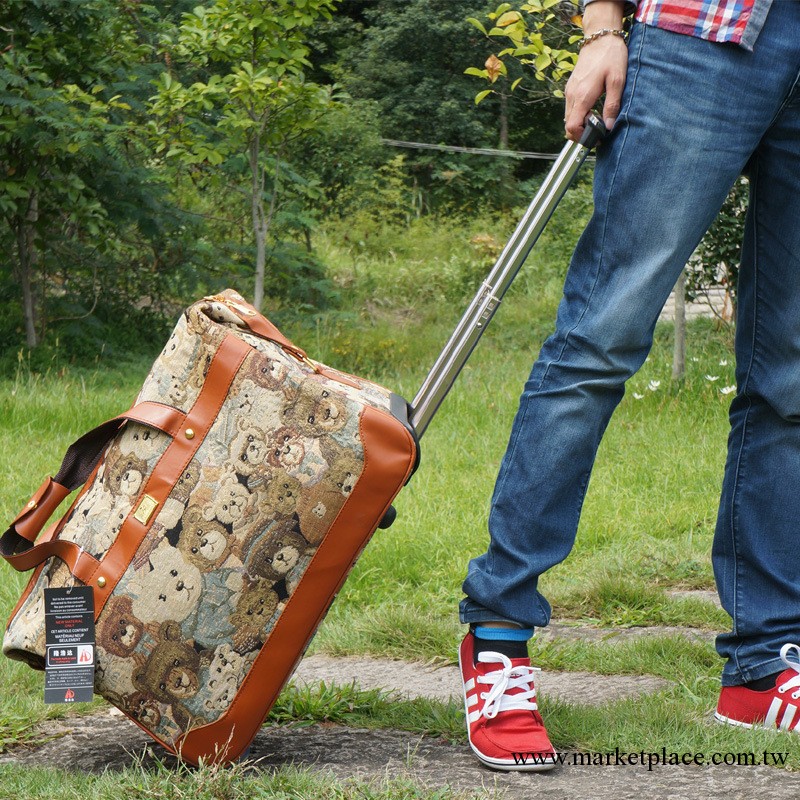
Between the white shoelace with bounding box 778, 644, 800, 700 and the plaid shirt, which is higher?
the plaid shirt

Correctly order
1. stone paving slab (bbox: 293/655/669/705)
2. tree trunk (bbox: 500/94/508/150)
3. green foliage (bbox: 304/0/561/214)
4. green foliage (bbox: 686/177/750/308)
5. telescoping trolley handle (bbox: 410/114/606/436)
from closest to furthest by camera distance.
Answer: telescoping trolley handle (bbox: 410/114/606/436) → stone paving slab (bbox: 293/655/669/705) → green foliage (bbox: 686/177/750/308) → green foliage (bbox: 304/0/561/214) → tree trunk (bbox: 500/94/508/150)

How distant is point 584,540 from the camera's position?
11.5ft

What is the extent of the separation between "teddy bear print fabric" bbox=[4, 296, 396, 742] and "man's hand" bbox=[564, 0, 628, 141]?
24.4 inches

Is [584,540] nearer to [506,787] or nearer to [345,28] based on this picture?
[506,787]

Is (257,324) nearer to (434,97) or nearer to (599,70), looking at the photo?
(599,70)

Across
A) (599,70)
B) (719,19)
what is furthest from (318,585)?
(719,19)

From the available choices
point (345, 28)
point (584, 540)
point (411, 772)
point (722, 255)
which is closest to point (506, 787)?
point (411, 772)

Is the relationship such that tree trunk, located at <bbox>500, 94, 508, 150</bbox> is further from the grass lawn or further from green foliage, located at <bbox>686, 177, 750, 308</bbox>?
green foliage, located at <bbox>686, 177, 750, 308</bbox>

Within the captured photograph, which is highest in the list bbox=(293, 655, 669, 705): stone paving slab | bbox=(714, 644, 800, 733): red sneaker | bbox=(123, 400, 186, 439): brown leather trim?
bbox=(123, 400, 186, 439): brown leather trim

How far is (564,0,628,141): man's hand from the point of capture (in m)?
1.79

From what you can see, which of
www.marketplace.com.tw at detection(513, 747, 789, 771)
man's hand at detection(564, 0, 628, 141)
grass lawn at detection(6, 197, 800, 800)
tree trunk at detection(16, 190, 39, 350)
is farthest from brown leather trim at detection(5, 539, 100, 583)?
tree trunk at detection(16, 190, 39, 350)

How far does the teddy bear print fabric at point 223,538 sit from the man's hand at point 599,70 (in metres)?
0.62

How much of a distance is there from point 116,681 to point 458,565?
169cm

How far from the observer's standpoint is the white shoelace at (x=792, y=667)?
191 cm
